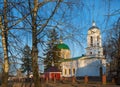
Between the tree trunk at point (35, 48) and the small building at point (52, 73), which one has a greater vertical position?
the tree trunk at point (35, 48)

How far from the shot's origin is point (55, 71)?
221 ft

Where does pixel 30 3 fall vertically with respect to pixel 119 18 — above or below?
above

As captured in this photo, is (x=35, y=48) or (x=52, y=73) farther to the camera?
(x=52, y=73)

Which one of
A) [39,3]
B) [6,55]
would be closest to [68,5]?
[39,3]

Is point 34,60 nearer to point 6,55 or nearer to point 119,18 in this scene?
point 6,55

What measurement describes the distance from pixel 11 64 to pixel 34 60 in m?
2.11

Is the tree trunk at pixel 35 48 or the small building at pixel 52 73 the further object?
the small building at pixel 52 73

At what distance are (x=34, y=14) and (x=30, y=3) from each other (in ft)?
1.42

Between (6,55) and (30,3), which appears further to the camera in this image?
(6,55)

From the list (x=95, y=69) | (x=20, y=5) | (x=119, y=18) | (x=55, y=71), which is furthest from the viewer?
(x=95, y=69)

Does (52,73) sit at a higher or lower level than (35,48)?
lower

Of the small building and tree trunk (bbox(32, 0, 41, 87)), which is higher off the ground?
tree trunk (bbox(32, 0, 41, 87))

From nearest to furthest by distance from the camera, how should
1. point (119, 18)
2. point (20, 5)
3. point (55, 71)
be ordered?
point (119, 18)
point (20, 5)
point (55, 71)

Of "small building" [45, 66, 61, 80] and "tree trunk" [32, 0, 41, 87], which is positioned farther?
"small building" [45, 66, 61, 80]
